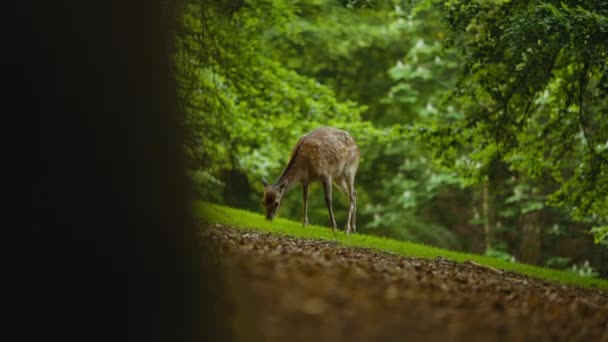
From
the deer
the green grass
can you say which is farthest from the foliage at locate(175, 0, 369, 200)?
the green grass

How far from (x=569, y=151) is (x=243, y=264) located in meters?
10.4

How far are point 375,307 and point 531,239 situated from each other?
16.8m

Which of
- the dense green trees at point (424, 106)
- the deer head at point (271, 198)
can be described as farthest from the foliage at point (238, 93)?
the deer head at point (271, 198)

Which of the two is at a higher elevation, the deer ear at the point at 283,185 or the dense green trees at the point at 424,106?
the dense green trees at the point at 424,106

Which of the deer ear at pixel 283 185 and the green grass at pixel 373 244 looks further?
the deer ear at pixel 283 185

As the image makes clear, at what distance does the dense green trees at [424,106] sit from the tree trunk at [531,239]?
1.5 inches

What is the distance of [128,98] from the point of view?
326cm

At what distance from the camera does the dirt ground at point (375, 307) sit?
3.56 m

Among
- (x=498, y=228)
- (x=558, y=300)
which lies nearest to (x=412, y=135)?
(x=558, y=300)

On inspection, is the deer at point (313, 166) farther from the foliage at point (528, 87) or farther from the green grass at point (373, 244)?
the foliage at point (528, 87)

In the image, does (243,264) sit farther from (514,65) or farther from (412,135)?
(412,135)

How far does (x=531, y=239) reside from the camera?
A: 19938mm

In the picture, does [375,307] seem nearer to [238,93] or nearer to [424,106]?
[238,93]

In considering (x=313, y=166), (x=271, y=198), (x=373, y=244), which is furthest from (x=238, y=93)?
(x=373, y=244)
